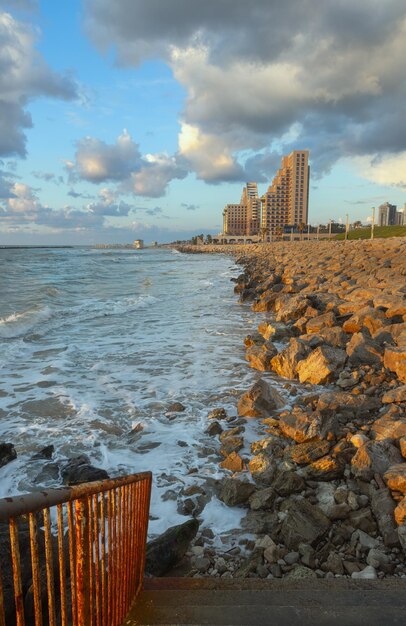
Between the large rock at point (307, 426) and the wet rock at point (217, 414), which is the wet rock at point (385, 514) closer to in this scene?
the large rock at point (307, 426)

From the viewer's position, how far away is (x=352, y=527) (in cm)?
399

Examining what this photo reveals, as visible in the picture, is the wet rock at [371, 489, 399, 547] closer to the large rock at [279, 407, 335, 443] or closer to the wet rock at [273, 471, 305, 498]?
the wet rock at [273, 471, 305, 498]

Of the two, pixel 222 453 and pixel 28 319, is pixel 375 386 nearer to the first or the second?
pixel 222 453

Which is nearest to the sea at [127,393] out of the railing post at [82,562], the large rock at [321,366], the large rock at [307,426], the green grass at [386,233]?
the large rock at [307,426]

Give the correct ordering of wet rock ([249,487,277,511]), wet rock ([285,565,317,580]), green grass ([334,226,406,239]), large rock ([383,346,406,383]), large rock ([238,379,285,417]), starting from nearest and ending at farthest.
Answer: wet rock ([285,565,317,580]) → wet rock ([249,487,277,511]) → large rock ([238,379,285,417]) → large rock ([383,346,406,383]) → green grass ([334,226,406,239])

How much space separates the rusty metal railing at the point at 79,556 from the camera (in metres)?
1.82

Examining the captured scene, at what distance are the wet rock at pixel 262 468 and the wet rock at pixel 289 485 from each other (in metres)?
0.23

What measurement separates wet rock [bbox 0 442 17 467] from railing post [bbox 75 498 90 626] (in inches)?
163

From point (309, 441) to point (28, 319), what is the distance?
587 inches

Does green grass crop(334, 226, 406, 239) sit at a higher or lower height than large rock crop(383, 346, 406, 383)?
higher

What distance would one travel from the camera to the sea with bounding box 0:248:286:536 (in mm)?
5520

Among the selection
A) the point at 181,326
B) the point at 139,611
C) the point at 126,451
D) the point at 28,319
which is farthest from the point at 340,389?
the point at 28,319

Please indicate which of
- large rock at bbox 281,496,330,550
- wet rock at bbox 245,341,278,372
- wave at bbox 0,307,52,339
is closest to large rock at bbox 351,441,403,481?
large rock at bbox 281,496,330,550

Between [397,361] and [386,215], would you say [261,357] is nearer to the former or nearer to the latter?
[397,361]
